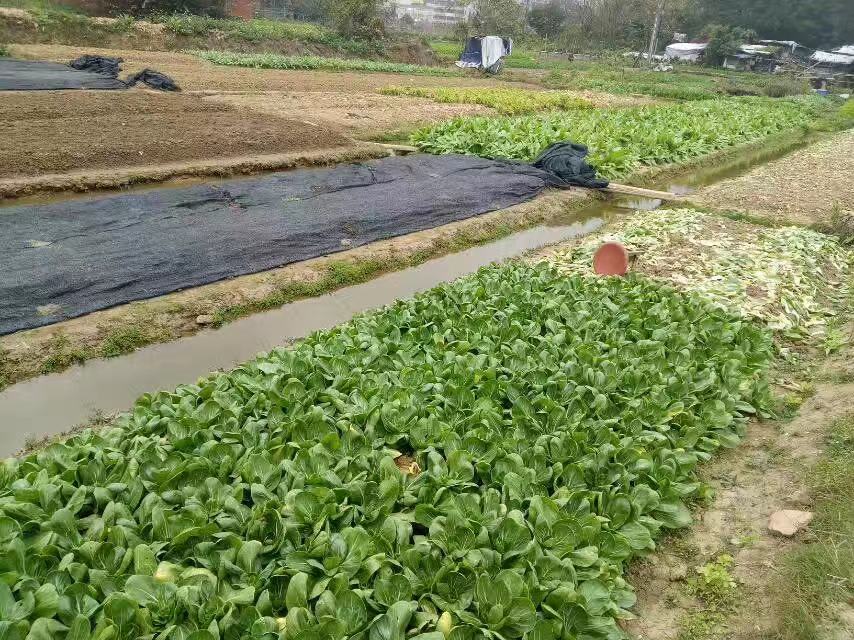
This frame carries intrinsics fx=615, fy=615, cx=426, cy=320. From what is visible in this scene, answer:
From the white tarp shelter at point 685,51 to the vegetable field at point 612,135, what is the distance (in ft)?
127

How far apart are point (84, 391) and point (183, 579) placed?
3.09 m

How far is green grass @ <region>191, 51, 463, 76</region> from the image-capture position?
25859 mm

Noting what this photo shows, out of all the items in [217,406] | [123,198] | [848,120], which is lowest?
[217,406]

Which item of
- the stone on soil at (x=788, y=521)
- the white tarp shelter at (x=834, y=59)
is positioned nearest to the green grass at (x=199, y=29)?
the stone on soil at (x=788, y=521)

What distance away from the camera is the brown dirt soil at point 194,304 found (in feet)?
17.9

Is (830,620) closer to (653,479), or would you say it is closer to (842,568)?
(842,568)

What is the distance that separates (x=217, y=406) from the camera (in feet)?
13.8

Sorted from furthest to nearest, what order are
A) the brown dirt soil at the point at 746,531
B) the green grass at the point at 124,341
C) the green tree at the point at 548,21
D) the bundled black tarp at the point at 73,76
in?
the green tree at the point at 548,21 → the bundled black tarp at the point at 73,76 → the green grass at the point at 124,341 → the brown dirt soil at the point at 746,531

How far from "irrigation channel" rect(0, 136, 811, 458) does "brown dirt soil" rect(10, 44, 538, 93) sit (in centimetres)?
1377

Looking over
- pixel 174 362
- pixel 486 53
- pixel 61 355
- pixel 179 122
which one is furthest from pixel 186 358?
pixel 486 53

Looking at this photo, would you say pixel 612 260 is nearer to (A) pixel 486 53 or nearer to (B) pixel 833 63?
(A) pixel 486 53

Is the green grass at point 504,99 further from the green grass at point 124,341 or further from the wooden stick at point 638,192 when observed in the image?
the green grass at point 124,341

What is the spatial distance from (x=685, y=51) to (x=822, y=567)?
203ft

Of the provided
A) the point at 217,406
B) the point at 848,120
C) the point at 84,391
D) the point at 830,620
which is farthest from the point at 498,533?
the point at 848,120
